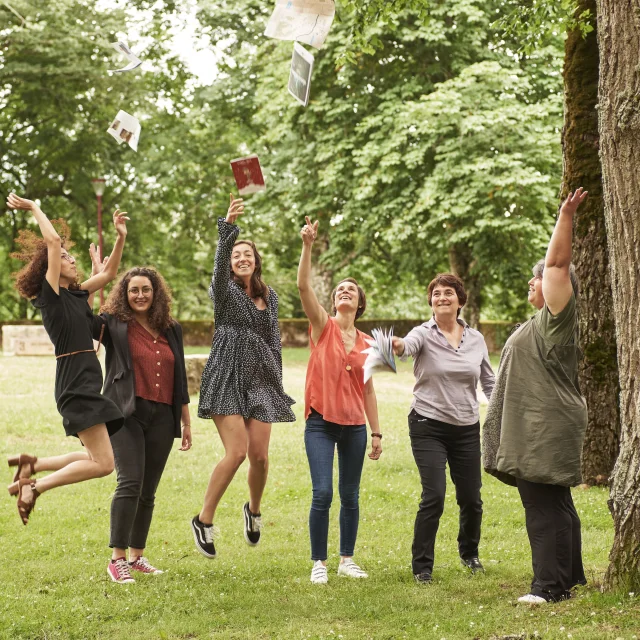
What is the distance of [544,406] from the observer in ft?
17.5

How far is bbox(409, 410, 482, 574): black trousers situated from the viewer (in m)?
6.21

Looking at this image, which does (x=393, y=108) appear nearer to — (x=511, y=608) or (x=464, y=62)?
(x=464, y=62)

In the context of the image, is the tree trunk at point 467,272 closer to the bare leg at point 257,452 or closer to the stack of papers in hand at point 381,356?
the bare leg at point 257,452

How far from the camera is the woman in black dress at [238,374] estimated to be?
252 inches

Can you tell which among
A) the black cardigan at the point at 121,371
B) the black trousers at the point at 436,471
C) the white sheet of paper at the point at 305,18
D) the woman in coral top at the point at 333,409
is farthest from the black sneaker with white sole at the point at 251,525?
the white sheet of paper at the point at 305,18

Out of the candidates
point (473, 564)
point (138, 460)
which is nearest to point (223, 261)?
point (138, 460)

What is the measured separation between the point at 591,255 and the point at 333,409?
14.5ft

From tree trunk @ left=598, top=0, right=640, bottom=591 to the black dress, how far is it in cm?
310

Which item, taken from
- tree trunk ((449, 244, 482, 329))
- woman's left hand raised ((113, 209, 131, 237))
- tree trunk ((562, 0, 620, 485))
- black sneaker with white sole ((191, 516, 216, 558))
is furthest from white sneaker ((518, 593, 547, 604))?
tree trunk ((449, 244, 482, 329))

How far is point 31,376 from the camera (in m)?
20.7

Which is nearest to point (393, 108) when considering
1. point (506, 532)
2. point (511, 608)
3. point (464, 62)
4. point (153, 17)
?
point (464, 62)

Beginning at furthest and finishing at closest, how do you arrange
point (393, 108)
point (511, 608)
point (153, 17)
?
1. point (153, 17)
2. point (393, 108)
3. point (511, 608)

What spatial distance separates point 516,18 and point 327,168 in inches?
635

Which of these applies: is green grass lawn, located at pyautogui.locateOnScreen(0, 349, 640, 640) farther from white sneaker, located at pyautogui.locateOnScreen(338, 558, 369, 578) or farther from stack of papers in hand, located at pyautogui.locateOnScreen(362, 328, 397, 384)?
stack of papers in hand, located at pyautogui.locateOnScreen(362, 328, 397, 384)
